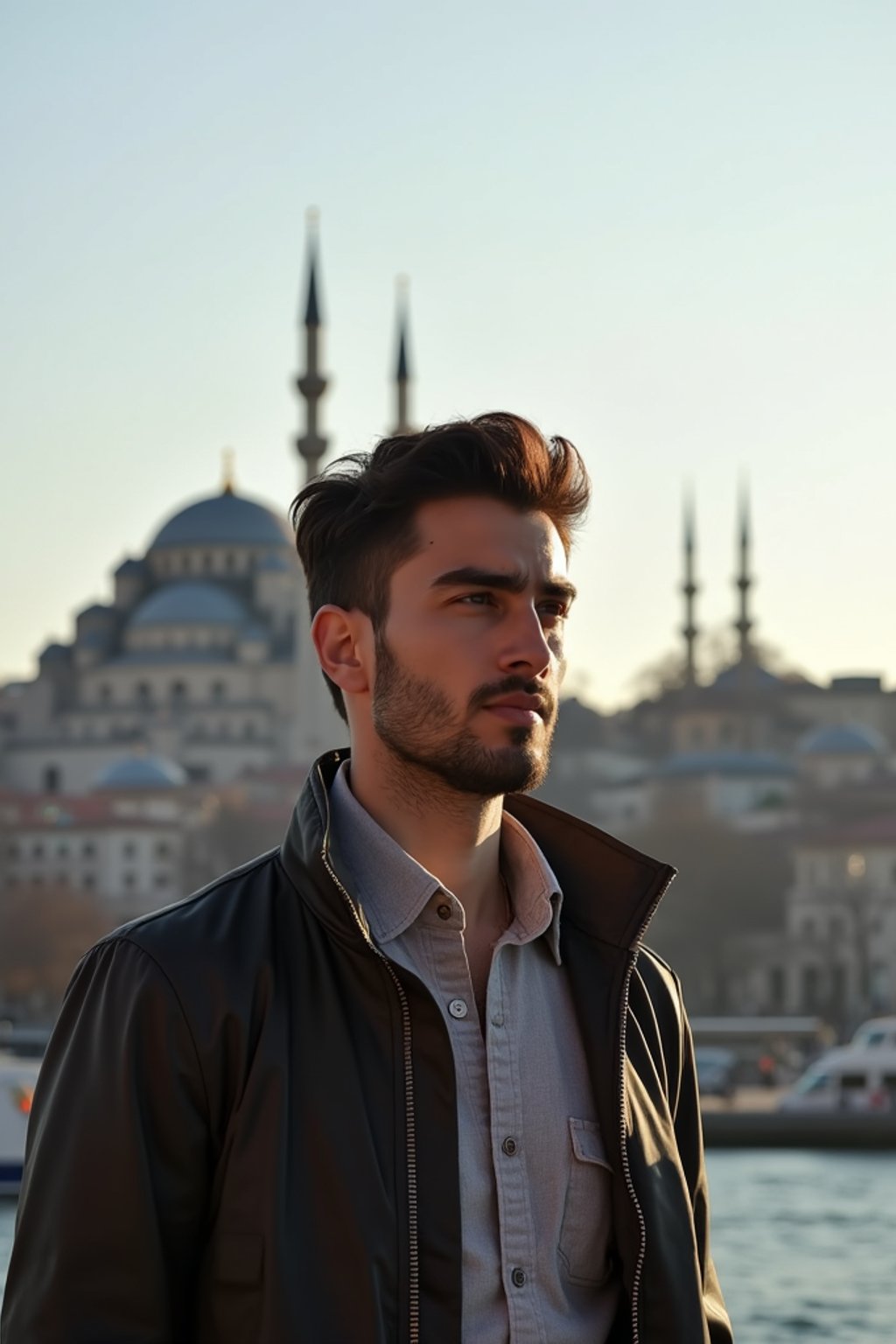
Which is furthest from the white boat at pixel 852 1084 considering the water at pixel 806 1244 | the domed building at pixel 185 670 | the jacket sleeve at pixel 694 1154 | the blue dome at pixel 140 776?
the domed building at pixel 185 670

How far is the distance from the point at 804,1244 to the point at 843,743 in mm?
42608

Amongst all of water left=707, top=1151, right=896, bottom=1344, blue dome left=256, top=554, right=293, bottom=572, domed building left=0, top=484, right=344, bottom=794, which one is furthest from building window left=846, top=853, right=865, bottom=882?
water left=707, top=1151, right=896, bottom=1344

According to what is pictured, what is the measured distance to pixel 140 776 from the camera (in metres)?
50.2

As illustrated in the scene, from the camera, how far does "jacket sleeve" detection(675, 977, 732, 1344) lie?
1.86 m

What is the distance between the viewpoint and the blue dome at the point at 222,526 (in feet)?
203

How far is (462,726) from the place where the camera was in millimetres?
1791

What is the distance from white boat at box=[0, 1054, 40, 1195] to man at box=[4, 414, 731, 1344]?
39.1ft

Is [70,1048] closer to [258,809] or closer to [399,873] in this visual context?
[399,873]

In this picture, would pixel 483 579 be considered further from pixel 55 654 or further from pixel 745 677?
pixel 55 654

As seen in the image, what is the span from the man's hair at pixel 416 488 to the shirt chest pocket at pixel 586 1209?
0.37 m

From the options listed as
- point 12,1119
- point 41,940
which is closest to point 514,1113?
point 12,1119

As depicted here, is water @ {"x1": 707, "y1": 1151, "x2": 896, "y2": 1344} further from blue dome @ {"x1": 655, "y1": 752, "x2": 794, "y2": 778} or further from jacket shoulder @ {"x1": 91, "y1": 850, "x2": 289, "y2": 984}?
blue dome @ {"x1": 655, "y1": 752, "x2": 794, "y2": 778}

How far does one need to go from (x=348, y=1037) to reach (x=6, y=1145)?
40.8 feet

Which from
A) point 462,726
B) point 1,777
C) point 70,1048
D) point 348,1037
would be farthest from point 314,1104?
point 1,777
